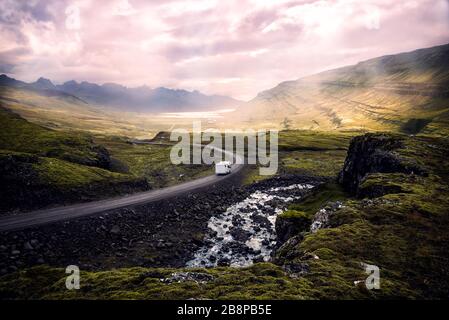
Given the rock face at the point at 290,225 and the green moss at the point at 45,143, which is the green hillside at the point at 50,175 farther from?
the rock face at the point at 290,225

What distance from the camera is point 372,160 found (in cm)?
5341

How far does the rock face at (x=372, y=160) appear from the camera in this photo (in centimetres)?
4881

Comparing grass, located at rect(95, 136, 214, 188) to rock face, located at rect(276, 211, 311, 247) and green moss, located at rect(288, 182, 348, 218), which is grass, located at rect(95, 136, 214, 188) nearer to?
green moss, located at rect(288, 182, 348, 218)

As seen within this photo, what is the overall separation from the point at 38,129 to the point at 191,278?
278 ft

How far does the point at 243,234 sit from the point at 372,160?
24.3 metres

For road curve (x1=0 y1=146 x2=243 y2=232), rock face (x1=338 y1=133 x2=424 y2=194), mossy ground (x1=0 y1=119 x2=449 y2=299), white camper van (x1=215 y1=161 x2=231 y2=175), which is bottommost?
road curve (x1=0 y1=146 x2=243 y2=232)

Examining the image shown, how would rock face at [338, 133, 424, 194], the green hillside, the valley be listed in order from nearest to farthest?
1. the valley
2. the green hillside
3. rock face at [338, 133, 424, 194]

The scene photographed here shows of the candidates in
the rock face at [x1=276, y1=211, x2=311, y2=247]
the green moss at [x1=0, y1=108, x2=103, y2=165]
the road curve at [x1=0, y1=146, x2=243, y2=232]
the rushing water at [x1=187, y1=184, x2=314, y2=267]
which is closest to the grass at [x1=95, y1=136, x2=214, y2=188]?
the green moss at [x1=0, y1=108, x2=103, y2=165]

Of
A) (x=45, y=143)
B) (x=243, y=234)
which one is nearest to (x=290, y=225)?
(x=243, y=234)

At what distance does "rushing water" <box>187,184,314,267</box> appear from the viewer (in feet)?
131

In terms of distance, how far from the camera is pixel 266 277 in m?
21.2

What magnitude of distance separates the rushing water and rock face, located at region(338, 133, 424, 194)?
44.8ft

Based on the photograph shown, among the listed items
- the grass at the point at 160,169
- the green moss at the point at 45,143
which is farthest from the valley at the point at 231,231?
the grass at the point at 160,169

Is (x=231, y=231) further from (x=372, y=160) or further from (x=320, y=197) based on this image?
(x=372, y=160)
